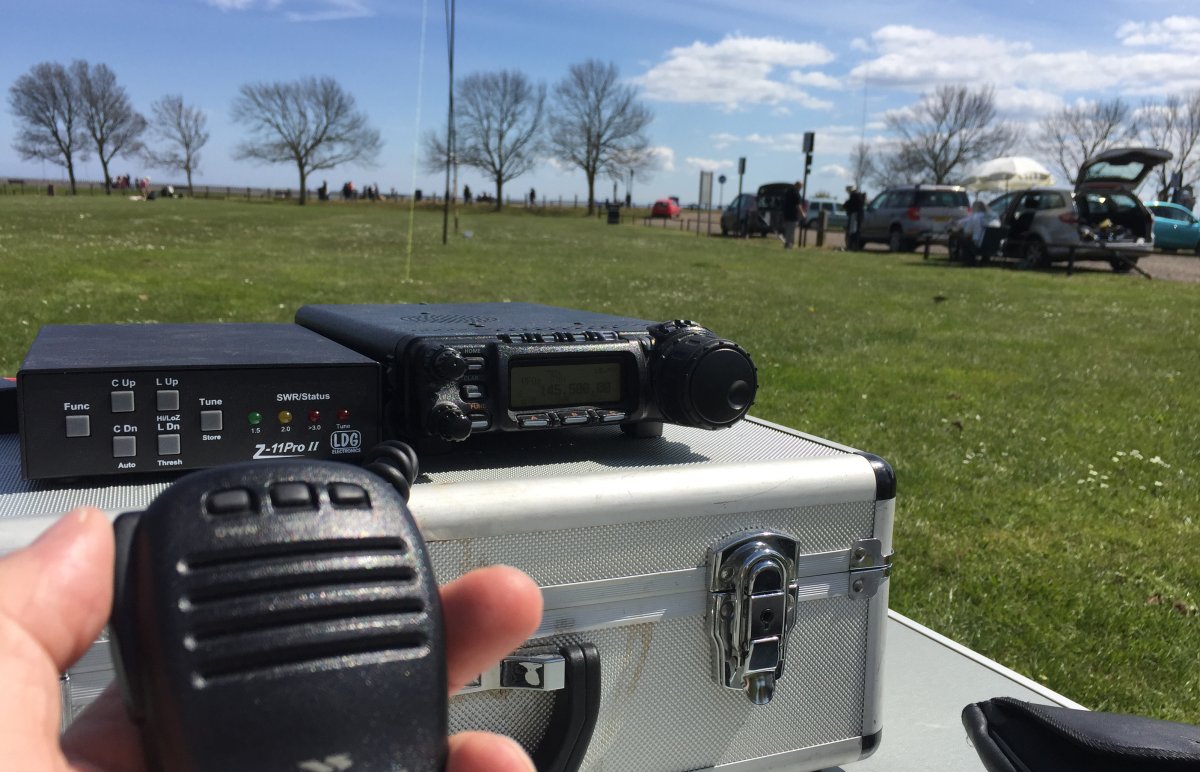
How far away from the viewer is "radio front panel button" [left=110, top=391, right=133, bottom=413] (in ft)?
3.30

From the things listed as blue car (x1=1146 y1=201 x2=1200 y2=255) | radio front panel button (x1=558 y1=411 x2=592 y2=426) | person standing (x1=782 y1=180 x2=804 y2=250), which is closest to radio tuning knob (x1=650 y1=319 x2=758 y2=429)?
radio front panel button (x1=558 y1=411 x2=592 y2=426)

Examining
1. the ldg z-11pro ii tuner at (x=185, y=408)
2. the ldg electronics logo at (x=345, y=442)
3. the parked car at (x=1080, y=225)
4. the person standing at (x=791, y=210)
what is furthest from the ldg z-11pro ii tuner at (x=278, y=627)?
the person standing at (x=791, y=210)

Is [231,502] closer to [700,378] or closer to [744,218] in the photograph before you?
[700,378]

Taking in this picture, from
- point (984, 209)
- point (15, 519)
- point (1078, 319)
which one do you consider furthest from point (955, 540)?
point (984, 209)

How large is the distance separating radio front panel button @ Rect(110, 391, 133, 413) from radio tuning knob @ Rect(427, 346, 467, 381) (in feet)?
1.08

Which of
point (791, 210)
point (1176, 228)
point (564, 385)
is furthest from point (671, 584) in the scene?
point (1176, 228)

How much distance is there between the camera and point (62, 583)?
47cm

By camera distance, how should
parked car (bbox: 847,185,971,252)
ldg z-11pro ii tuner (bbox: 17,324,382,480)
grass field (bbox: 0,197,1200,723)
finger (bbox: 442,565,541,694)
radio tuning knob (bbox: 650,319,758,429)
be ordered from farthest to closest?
1. parked car (bbox: 847,185,971,252)
2. grass field (bbox: 0,197,1200,723)
3. radio tuning knob (bbox: 650,319,758,429)
4. ldg z-11pro ii tuner (bbox: 17,324,382,480)
5. finger (bbox: 442,565,541,694)

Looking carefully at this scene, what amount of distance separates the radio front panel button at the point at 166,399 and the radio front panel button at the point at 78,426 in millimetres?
75

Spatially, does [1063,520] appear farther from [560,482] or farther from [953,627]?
[560,482]

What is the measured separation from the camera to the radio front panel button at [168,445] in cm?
103

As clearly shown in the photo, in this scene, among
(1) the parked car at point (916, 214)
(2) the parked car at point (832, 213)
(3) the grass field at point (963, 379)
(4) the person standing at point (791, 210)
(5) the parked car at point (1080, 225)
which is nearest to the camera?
(3) the grass field at point (963, 379)

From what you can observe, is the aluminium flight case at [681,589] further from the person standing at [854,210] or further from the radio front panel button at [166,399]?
the person standing at [854,210]

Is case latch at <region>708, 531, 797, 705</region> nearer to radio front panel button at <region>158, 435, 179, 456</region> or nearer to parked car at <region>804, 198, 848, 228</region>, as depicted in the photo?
radio front panel button at <region>158, 435, 179, 456</region>
